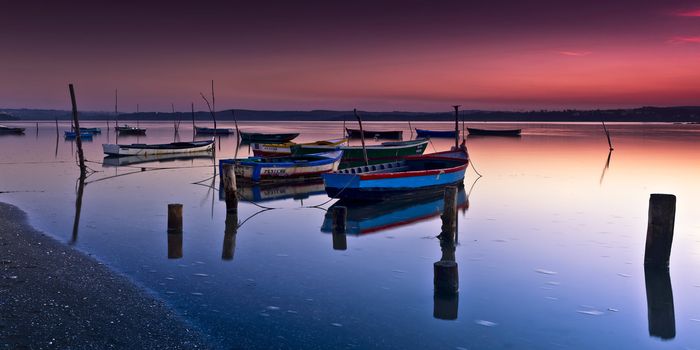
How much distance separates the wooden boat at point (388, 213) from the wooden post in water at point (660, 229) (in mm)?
7339

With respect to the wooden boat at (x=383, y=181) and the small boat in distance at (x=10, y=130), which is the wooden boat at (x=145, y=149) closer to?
the wooden boat at (x=383, y=181)

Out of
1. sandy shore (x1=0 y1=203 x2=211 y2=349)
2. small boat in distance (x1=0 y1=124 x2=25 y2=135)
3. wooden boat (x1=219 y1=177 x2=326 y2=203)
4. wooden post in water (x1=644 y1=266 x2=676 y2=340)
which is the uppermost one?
small boat in distance (x1=0 y1=124 x2=25 y2=135)

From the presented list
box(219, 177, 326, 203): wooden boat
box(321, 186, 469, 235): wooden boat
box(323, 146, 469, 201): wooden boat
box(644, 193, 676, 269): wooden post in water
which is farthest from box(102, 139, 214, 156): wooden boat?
box(644, 193, 676, 269): wooden post in water

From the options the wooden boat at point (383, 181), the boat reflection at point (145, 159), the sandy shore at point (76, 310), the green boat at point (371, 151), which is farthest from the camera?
the boat reflection at point (145, 159)

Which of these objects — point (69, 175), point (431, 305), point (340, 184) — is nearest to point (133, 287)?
point (431, 305)

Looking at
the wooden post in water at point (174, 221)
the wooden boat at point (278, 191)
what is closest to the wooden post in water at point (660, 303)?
the wooden post in water at point (174, 221)

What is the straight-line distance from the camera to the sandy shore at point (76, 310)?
311 inches

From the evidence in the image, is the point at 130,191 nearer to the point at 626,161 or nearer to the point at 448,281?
the point at 448,281

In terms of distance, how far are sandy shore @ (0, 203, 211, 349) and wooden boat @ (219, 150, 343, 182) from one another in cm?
1391

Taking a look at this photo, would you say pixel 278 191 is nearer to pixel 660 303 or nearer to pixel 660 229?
pixel 660 229

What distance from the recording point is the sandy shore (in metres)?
7.89

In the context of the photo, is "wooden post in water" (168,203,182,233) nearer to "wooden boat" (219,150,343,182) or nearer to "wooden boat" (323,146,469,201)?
"wooden boat" (323,146,469,201)

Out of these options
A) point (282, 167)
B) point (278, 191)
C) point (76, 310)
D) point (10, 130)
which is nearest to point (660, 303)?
point (76, 310)

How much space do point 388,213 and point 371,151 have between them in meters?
20.3
